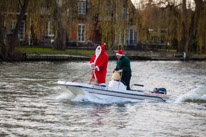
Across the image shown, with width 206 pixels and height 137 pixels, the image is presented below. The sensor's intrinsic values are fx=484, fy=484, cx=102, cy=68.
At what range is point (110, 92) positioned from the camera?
18156 millimetres

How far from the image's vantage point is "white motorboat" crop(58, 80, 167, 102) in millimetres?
17812

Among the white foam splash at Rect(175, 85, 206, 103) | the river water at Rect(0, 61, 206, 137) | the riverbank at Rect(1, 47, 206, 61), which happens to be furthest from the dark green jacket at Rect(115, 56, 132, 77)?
the riverbank at Rect(1, 47, 206, 61)

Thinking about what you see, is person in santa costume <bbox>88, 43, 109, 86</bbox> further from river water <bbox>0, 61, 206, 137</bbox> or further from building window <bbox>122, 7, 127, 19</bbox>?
building window <bbox>122, 7, 127, 19</bbox>

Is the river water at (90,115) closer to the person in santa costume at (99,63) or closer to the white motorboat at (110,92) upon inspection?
the white motorboat at (110,92)

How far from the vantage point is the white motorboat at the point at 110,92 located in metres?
17.8

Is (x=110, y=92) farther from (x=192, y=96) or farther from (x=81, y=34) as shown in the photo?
(x=81, y=34)

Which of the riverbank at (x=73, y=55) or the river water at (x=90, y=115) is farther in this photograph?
the riverbank at (x=73, y=55)

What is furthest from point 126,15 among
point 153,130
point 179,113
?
point 153,130

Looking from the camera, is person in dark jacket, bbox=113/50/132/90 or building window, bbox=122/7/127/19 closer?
person in dark jacket, bbox=113/50/132/90

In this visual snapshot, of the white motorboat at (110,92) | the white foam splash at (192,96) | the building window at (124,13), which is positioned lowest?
the white foam splash at (192,96)

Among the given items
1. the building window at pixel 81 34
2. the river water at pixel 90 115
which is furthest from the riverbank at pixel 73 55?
the river water at pixel 90 115

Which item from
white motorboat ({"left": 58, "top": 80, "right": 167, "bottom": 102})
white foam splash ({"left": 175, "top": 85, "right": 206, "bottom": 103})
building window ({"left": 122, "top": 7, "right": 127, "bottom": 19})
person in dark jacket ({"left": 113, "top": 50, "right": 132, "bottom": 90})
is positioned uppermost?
building window ({"left": 122, "top": 7, "right": 127, "bottom": 19})

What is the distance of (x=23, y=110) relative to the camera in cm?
1584

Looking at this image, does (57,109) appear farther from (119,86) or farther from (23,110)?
(119,86)
